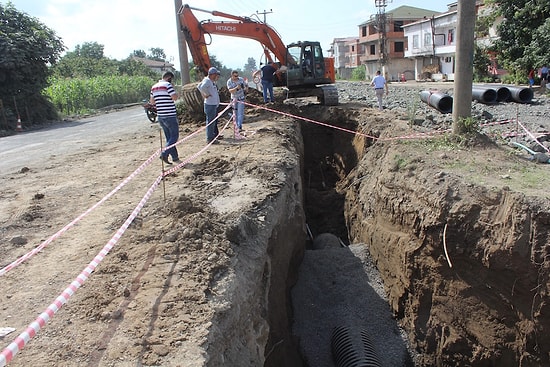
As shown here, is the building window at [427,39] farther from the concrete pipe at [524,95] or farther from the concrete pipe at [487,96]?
the concrete pipe at [487,96]

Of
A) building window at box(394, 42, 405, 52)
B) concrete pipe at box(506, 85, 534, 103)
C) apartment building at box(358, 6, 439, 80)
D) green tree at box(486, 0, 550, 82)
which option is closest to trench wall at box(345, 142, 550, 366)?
concrete pipe at box(506, 85, 534, 103)

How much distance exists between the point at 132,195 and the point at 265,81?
28.0 feet

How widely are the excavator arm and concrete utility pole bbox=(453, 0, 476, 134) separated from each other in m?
8.13

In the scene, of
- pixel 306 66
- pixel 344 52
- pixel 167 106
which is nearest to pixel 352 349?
pixel 167 106

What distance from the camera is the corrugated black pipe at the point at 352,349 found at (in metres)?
5.65

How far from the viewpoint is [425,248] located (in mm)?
6254

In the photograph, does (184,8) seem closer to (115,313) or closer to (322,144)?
(322,144)

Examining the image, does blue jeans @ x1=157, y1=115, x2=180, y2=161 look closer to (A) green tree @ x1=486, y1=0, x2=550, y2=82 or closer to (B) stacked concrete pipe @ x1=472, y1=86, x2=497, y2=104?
(B) stacked concrete pipe @ x1=472, y1=86, x2=497, y2=104

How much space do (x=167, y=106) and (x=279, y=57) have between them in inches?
304

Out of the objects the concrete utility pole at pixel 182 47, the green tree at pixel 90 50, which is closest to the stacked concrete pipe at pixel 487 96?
the concrete utility pole at pixel 182 47

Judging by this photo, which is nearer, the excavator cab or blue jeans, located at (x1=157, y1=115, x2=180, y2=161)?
blue jeans, located at (x1=157, y1=115, x2=180, y2=161)

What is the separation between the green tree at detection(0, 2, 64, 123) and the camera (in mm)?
20922

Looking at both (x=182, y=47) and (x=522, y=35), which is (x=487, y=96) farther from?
(x=182, y=47)

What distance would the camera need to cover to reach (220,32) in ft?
45.8
